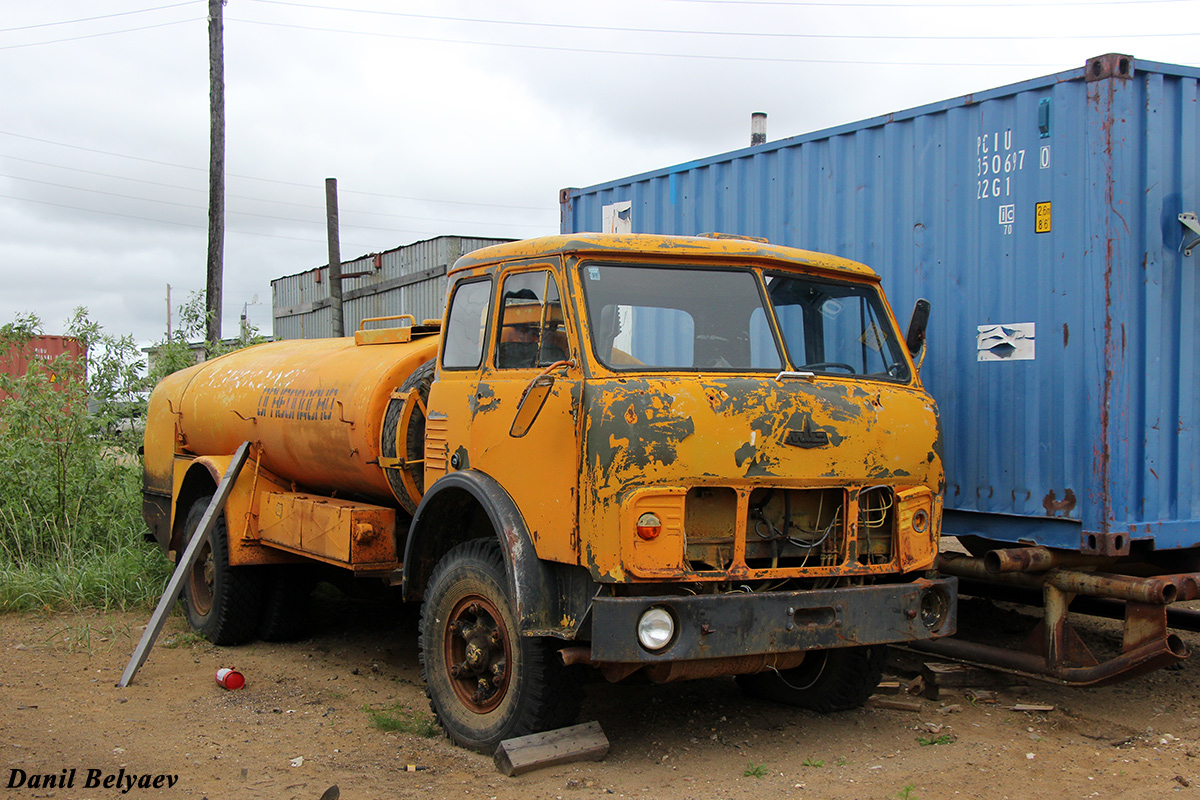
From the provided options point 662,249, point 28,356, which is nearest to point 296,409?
point 662,249

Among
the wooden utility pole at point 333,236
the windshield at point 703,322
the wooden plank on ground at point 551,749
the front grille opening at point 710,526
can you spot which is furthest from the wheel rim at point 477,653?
the wooden utility pole at point 333,236

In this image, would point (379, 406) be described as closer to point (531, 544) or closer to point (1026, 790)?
point (531, 544)

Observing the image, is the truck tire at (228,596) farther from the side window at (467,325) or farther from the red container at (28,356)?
the red container at (28,356)

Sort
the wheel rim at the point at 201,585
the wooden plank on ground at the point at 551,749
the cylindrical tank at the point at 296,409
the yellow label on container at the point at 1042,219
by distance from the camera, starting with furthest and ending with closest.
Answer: the wheel rim at the point at 201,585 → the cylindrical tank at the point at 296,409 → the yellow label on container at the point at 1042,219 → the wooden plank on ground at the point at 551,749

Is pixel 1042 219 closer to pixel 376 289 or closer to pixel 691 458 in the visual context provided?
pixel 691 458

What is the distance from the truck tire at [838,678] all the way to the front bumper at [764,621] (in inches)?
24.9

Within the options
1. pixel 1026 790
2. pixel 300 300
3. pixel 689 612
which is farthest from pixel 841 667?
pixel 300 300

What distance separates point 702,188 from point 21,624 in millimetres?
5808

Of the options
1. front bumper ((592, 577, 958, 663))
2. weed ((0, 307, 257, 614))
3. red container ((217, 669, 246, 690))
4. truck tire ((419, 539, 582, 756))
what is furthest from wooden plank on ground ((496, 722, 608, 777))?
weed ((0, 307, 257, 614))

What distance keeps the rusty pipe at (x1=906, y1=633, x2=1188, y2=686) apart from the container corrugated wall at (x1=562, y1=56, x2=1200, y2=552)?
506 millimetres

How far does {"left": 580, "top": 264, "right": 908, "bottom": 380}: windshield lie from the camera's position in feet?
15.3

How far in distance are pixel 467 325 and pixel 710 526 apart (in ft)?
5.54

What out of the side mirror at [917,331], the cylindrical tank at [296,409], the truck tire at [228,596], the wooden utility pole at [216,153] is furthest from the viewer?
the wooden utility pole at [216,153]

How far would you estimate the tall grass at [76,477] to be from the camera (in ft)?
28.6
